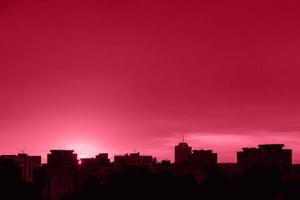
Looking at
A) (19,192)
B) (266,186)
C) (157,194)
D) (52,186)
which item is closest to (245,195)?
(266,186)

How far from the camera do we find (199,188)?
8738 centimetres

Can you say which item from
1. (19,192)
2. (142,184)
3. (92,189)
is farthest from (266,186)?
(19,192)

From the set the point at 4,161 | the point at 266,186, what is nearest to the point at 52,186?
the point at 4,161

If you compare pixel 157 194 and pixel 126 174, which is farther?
pixel 126 174

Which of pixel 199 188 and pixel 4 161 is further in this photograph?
pixel 4 161

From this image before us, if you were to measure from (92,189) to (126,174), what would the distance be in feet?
19.1

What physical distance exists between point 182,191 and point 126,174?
10184 mm

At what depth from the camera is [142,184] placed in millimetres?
85375

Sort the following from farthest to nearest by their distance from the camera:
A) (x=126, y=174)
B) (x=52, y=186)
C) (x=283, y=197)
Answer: (x=52, y=186) < (x=126, y=174) < (x=283, y=197)

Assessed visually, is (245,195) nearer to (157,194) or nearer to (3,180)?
(157,194)

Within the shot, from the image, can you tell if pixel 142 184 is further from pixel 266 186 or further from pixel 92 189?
pixel 266 186

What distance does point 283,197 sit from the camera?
8019cm

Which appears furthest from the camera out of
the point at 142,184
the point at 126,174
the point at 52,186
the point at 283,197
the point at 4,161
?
the point at 52,186

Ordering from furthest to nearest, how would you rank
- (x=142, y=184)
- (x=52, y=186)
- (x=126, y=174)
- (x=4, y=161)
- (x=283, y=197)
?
(x=52, y=186) → (x=4, y=161) → (x=126, y=174) → (x=142, y=184) → (x=283, y=197)
